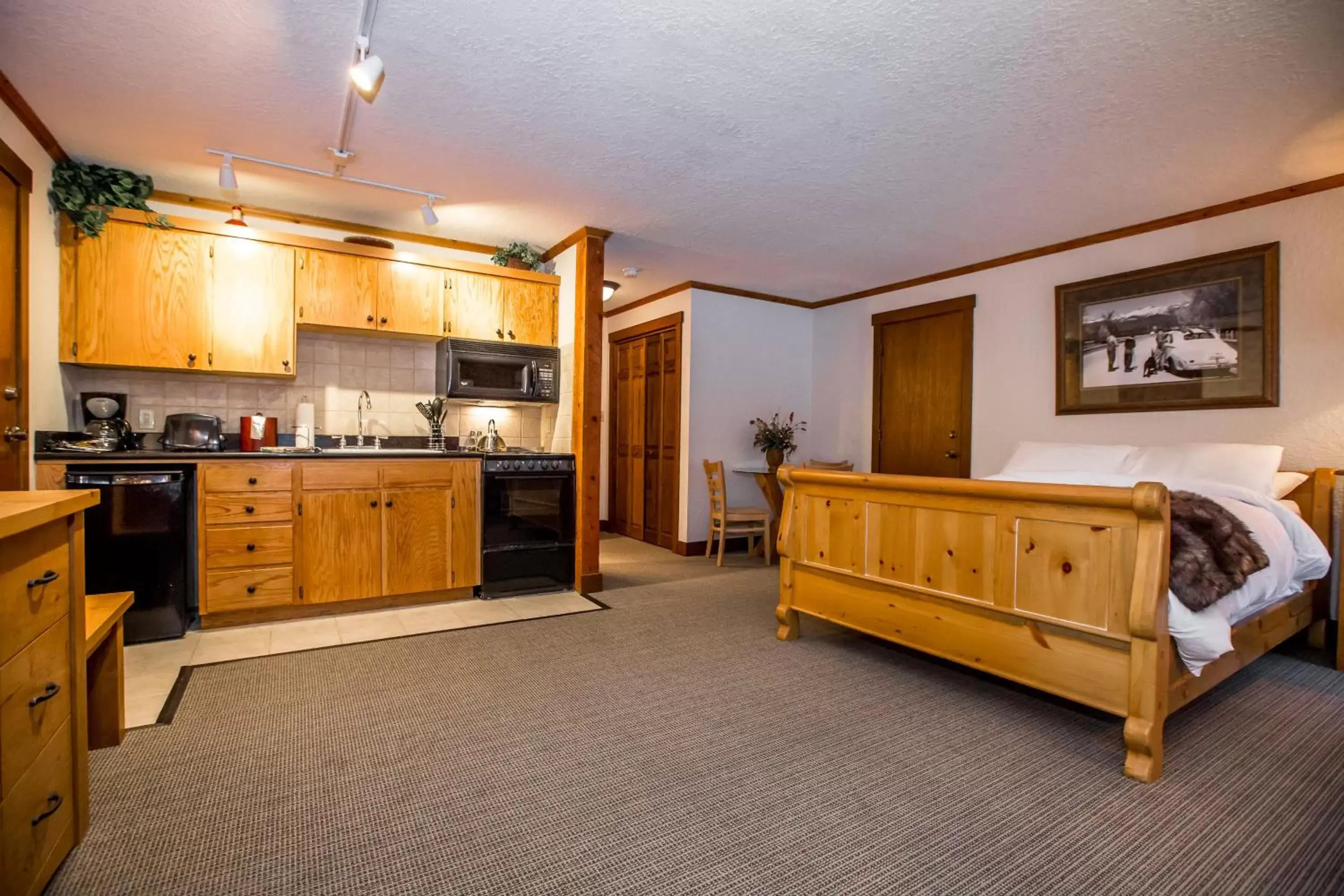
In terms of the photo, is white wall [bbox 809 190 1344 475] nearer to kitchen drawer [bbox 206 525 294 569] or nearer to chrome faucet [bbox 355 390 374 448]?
chrome faucet [bbox 355 390 374 448]

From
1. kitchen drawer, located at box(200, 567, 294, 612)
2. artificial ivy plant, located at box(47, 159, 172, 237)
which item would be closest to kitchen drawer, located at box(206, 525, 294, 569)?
kitchen drawer, located at box(200, 567, 294, 612)

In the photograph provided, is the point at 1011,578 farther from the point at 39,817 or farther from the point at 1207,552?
the point at 39,817

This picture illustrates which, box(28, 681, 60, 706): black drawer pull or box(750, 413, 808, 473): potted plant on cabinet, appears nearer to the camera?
box(28, 681, 60, 706): black drawer pull

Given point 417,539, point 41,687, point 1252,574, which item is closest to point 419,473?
point 417,539

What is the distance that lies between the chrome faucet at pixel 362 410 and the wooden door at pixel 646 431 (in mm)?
2682

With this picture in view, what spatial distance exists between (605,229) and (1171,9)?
305cm

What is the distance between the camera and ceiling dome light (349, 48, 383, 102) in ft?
6.79

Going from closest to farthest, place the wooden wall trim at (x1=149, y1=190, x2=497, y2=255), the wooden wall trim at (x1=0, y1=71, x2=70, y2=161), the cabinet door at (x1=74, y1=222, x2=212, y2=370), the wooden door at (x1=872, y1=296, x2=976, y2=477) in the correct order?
the wooden wall trim at (x1=0, y1=71, x2=70, y2=161), the cabinet door at (x1=74, y1=222, x2=212, y2=370), the wooden wall trim at (x1=149, y1=190, x2=497, y2=255), the wooden door at (x1=872, y1=296, x2=976, y2=477)

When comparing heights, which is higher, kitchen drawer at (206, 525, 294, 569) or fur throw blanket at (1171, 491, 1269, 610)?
fur throw blanket at (1171, 491, 1269, 610)

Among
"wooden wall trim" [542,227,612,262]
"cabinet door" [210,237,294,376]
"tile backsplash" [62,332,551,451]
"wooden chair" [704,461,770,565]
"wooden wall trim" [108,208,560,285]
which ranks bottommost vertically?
"wooden chair" [704,461,770,565]

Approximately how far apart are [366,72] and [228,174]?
158 centimetres

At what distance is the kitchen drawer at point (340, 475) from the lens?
3.48 m

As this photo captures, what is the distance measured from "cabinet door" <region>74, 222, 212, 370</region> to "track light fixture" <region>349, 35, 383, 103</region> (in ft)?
6.92

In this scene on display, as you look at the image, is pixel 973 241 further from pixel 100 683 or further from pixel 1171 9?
pixel 100 683
